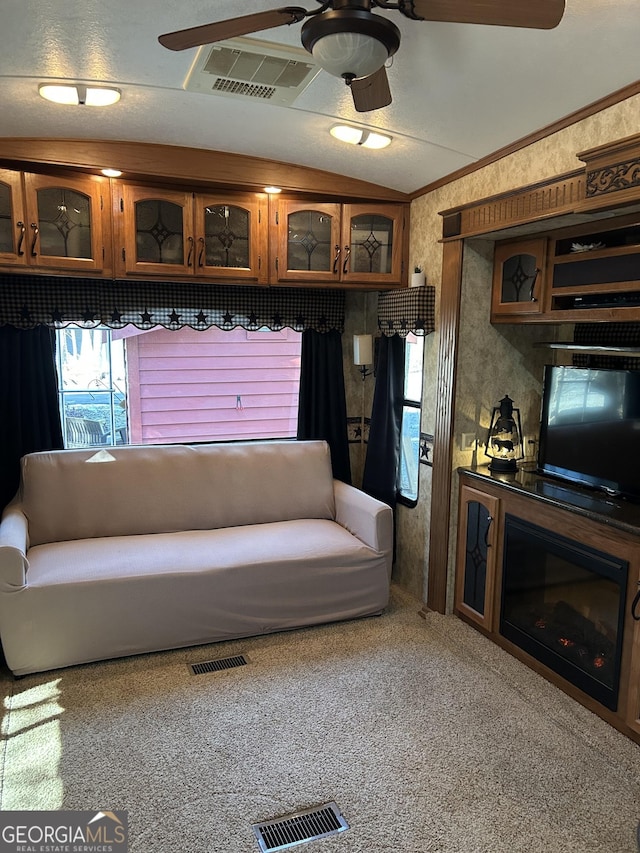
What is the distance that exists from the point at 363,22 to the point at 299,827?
7.87 ft

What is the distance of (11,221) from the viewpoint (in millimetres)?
3094

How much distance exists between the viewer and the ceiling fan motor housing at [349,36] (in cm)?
150

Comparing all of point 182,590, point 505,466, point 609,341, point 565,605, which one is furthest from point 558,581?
point 182,590

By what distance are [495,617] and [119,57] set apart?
3.06m

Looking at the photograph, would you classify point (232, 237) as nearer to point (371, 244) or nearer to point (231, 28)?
point (371, 244)

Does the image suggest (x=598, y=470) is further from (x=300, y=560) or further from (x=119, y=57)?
(x=119, y=57)

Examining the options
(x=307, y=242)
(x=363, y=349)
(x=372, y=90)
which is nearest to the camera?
(x=372, y=90)

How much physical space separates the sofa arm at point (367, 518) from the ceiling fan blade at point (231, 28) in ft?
8.09

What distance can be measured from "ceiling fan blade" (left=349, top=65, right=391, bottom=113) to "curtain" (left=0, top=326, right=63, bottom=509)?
94.4 inches

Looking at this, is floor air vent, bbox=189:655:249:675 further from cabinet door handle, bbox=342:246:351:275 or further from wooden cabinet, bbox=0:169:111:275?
cabinet door handle, bbox=342:246:351:275

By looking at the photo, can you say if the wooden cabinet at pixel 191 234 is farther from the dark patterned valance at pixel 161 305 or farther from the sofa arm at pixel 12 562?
the sofa arm at pixel 12 562

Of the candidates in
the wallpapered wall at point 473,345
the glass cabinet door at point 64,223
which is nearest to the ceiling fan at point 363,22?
the wallpapered wall at point 473,345

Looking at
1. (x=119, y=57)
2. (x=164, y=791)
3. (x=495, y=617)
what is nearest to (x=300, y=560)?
(x=495, y=617)

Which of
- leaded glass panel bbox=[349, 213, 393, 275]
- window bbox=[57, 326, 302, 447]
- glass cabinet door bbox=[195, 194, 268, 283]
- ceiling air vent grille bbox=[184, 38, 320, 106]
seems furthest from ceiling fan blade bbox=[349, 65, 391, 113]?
window bbox=[57, 326, 302, 447]
